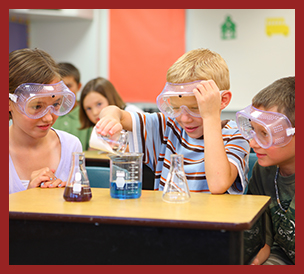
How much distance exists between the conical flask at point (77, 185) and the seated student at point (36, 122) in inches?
12.8

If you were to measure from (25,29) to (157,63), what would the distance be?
70.7 inches

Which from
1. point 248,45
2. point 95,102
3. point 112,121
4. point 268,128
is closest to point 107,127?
point 112,121

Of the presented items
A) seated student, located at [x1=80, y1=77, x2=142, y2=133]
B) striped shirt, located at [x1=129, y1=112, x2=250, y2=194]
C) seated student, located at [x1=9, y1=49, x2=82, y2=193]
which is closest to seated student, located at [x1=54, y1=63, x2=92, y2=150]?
seated student, located at [x1=80, y1=77, x2=142, y2=133]

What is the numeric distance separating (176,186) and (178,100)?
49 centimetres

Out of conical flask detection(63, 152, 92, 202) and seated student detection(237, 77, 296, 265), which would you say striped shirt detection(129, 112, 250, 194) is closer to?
seated student detection(237, 77, 296, 265)

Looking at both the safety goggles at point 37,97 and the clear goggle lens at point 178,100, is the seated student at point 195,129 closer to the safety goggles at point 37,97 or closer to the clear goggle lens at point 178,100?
the clear goggle lens at point 178,100

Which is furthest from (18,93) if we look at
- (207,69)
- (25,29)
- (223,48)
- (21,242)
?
(25,29)

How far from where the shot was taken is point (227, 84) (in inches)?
77.5

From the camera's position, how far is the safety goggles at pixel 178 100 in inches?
69.4

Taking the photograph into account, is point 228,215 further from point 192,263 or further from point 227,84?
point 227,84

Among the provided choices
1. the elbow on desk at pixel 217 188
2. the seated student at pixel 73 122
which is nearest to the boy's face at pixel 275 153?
the elbow on desk at pixel 217 188

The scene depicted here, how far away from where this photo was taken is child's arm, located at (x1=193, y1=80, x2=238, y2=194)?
162 cm

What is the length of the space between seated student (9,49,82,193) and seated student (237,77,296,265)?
0.80 metres

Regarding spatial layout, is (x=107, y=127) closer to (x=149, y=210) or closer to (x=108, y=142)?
(x=108, y=142)
